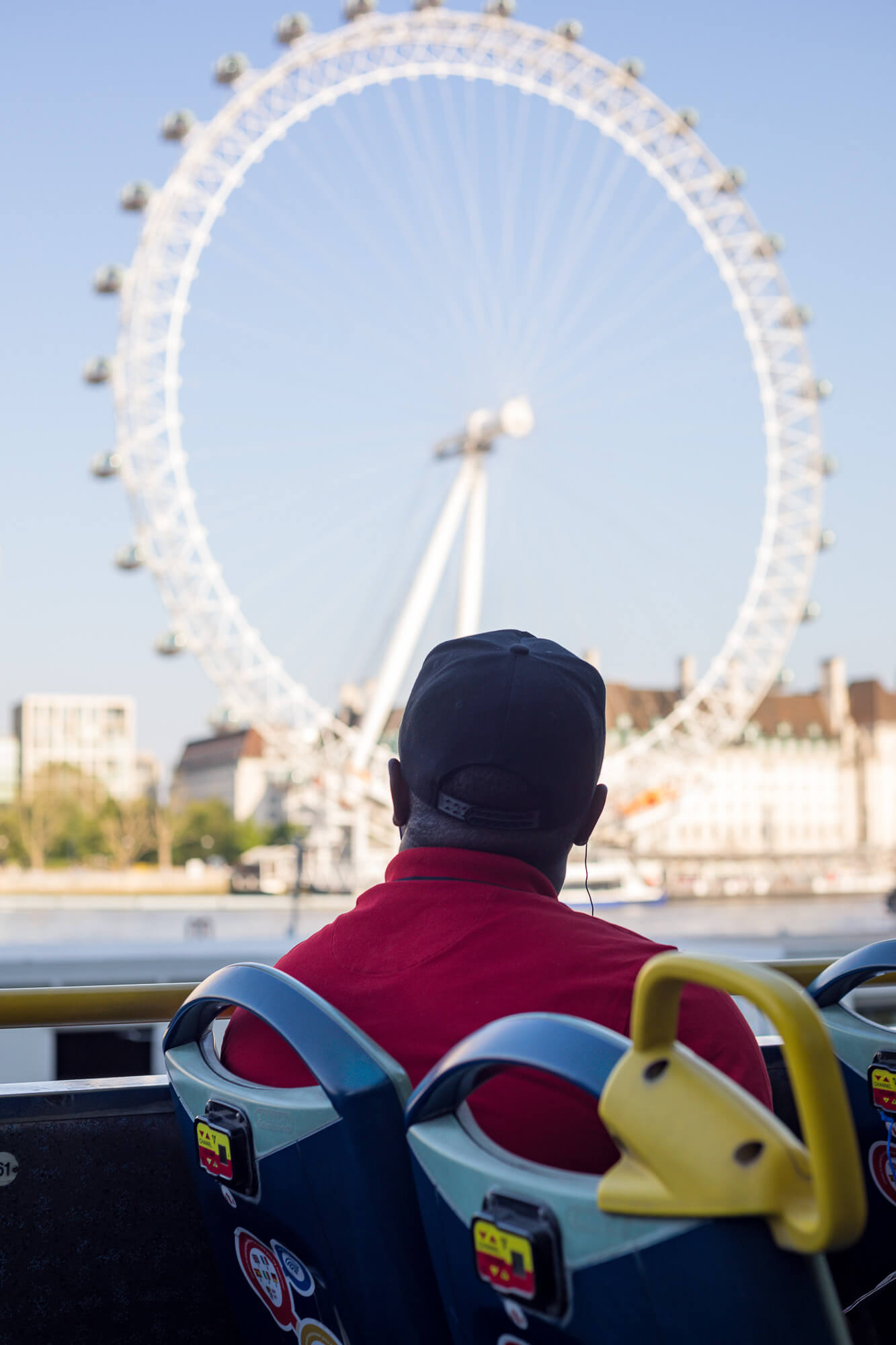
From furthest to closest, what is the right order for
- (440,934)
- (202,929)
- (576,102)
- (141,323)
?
(202,929), (576,102), (141,323), (440,934)

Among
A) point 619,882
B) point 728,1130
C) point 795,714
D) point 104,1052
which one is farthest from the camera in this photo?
point 795,714

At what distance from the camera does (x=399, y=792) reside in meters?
1.31

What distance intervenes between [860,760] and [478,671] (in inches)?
3002

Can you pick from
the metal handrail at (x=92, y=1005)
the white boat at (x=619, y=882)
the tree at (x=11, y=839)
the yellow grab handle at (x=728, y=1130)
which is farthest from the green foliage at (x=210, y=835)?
the yellow grab handle at (x=728, y=1130)

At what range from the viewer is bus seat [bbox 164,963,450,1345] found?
91cm

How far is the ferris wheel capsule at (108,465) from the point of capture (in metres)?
16.6

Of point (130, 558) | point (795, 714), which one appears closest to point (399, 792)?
point (130, 558)

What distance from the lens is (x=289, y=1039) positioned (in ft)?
3.07

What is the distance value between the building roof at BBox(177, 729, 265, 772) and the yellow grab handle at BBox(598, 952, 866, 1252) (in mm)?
76886

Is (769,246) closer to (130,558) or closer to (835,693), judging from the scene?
(130,558)

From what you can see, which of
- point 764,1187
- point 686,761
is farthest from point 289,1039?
point 686,761

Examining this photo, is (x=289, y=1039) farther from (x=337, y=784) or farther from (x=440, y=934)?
(x=337, y=784)

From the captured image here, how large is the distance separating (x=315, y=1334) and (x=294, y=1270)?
0.05 meters

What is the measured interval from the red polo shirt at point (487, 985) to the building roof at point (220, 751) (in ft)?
251
